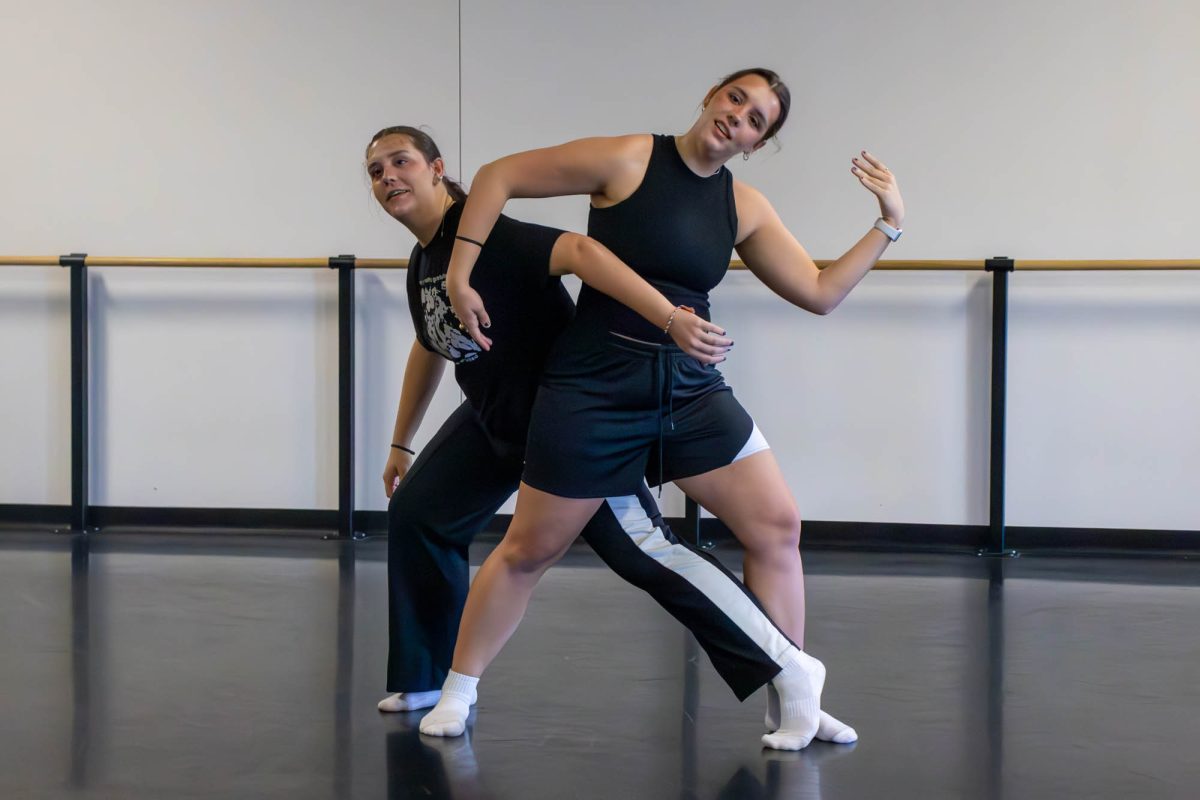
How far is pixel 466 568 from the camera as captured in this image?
7.13 feet

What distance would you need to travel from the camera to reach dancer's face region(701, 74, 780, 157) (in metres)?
1.78

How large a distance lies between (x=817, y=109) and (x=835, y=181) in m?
0.22

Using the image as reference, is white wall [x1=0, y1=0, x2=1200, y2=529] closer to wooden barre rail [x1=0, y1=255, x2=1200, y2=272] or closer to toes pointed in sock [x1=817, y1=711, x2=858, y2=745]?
wooden barre rail [x1=0, y1=255, x2=1200, y2=272]

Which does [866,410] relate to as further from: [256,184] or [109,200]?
[109,200]

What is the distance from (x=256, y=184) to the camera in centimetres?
403

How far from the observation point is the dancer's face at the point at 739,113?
1.78m

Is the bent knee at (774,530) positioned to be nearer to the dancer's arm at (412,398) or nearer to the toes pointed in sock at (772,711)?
the toes pointed in sock at (772,711)

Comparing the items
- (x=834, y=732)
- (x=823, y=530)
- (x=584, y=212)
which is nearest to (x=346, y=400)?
(x=584, y=212)

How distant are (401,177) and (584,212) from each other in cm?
204

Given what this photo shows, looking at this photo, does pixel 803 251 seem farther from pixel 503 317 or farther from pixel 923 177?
pixel 923 177

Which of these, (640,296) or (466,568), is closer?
(640,296)

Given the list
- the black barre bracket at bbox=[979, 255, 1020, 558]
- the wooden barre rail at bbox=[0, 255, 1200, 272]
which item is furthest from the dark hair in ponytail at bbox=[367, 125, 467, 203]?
the black barre bracket at bbox=[979, 255, 1020, 558]

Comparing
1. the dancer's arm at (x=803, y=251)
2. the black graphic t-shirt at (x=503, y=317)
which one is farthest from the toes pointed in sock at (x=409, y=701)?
the dancer's arm at (x=803, y=251)

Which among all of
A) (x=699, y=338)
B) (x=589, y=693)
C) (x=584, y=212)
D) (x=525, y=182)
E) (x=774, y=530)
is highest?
(x=584, y=212)
